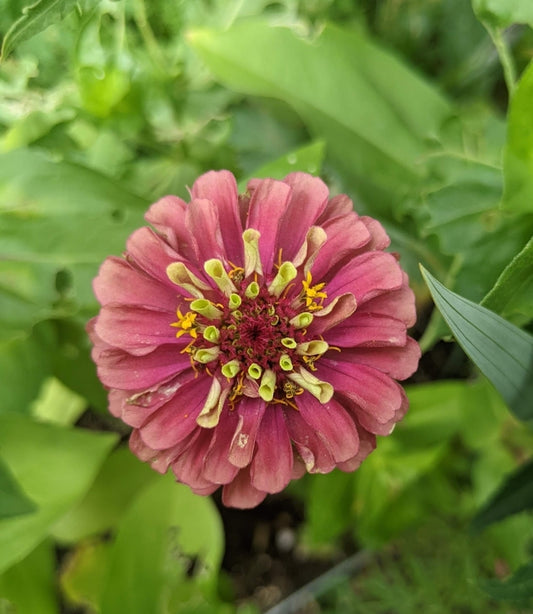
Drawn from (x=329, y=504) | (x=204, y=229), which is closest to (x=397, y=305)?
(x=204, y=229)

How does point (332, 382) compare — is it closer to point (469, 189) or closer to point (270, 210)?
point (270, 210)

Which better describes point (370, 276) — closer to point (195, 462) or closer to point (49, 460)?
point (195, 462)

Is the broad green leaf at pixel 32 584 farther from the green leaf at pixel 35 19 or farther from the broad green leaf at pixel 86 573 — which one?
the green leaf at pixel 35 19

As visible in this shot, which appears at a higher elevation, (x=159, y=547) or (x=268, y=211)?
(x=268, y=211)

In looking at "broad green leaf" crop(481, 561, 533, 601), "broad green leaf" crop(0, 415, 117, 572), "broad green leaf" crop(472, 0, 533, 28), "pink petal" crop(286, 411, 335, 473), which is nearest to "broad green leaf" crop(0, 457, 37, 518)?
"broad green leaf" crop(0, 415, 117, 572)

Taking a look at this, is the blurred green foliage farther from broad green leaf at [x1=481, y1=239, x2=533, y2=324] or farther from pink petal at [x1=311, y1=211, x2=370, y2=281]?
pink petal at [x1=311, y1=211, x2=370, y2=281]

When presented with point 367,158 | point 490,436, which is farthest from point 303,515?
point 367,158
